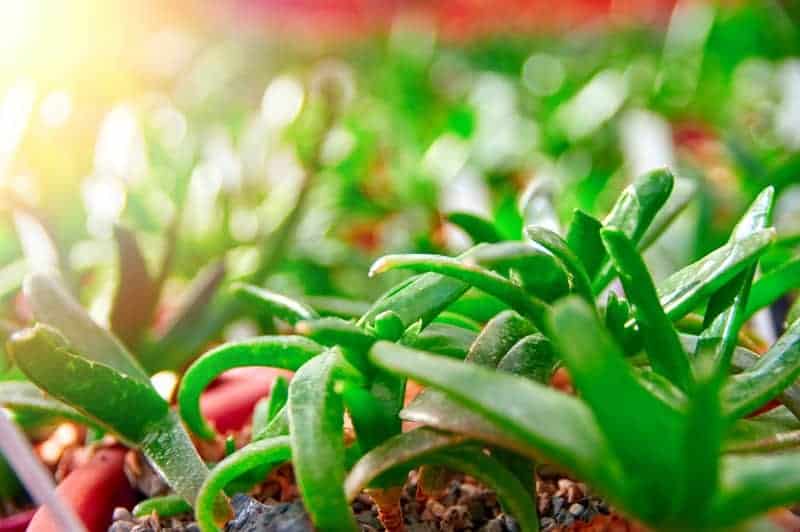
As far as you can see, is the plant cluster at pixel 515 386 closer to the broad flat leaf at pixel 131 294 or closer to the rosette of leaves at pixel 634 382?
the rosette of leaves at pixel 634 382

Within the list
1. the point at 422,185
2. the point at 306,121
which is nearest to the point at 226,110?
the point at 306,121

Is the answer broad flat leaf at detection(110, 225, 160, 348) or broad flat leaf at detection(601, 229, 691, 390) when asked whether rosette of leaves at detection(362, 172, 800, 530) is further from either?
broad flat leaf at detection(110, 225, 160, 348)

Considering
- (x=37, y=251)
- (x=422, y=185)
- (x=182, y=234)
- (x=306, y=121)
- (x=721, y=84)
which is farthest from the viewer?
(x=721, y=84)

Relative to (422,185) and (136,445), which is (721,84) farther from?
(136,445)

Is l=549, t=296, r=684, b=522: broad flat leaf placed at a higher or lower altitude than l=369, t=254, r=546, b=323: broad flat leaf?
lower

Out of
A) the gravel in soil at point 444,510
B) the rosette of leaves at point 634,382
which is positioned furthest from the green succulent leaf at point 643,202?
the gravel in soil at point 444,510

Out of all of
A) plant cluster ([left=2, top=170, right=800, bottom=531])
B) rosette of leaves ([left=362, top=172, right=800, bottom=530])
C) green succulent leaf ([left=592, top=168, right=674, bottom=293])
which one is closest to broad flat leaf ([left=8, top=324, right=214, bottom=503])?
plant cluster ([left=2, top=170, right=800, bottom=531])
